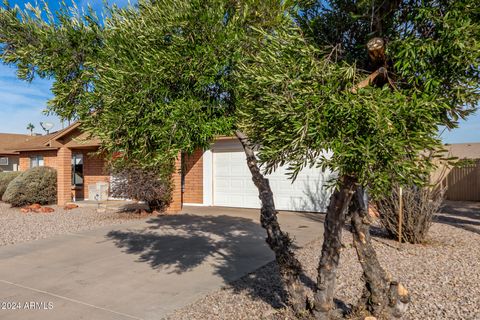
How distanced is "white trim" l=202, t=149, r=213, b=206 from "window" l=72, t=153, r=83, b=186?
8.14m

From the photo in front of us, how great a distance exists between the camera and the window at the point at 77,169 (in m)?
19.0

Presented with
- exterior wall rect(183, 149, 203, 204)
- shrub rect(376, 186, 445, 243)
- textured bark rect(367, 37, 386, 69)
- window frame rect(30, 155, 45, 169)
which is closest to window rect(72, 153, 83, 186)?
window frame rect(30, 155, 45, 169)

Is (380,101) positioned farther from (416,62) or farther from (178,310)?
(178,310)

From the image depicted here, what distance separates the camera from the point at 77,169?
63.0 ft

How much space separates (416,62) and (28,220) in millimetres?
13212

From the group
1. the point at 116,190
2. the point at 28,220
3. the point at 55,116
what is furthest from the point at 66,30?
the point at 28,220

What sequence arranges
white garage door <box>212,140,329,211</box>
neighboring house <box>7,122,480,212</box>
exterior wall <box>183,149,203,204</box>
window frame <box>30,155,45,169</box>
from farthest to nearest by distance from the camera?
window frame <box>30,155,45,169</box>, exterior wall <box>183,149,203,204</box>, neighboring house <box>7,122,480,212</box>, white garage door <box>212,140,329,211</box>

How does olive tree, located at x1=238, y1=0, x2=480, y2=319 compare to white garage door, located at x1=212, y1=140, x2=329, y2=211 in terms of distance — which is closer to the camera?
olive tree, located at x1=238, y1=0, x2=480, y2=319

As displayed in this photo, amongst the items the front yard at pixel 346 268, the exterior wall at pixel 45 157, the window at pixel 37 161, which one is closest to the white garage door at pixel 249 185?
the front yard at pixel 346 268

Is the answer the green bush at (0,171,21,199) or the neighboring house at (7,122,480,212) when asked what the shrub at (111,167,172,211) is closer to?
the neighboring house at (7,122,480,212)

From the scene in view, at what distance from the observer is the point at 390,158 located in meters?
2.02

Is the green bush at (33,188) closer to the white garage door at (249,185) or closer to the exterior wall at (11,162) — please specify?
the white garage door at (249,185)

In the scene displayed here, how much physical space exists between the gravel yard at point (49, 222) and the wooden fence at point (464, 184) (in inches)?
667

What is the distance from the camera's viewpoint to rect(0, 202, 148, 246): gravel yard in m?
9.66
